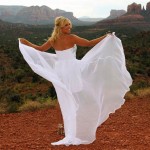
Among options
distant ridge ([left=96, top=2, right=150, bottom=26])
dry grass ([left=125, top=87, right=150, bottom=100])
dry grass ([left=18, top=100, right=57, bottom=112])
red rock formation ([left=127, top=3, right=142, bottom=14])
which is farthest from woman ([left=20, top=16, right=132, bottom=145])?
red rock formation ([left=127, top=3, right=142, bottom=14])

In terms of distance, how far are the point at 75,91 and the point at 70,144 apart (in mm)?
768

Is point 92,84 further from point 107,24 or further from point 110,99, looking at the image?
point 107,24

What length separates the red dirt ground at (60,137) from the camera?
5.64 metres

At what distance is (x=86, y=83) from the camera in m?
5.60

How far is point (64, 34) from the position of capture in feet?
18.1

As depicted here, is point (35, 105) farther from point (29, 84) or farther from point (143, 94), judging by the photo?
point (29, 84)

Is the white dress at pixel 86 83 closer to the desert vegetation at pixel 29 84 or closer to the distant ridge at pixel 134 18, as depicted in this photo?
the desert vegetation at pixel 29 84

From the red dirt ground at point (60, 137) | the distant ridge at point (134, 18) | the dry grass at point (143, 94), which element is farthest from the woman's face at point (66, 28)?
the distant ridge at point (134, 18)

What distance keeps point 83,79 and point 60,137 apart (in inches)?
45.3

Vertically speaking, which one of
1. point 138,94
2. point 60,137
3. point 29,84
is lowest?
point 29,84

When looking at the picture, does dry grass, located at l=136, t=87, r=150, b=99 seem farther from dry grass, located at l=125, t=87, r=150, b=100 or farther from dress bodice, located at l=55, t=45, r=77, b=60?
dress bodice, located at l=55, t=45, r=77, b=60

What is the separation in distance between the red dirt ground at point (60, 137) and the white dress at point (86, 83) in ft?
1.06

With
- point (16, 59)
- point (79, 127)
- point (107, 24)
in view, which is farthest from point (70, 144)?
point (107, 24)

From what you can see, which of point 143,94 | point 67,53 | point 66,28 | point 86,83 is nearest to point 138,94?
point 143,94
